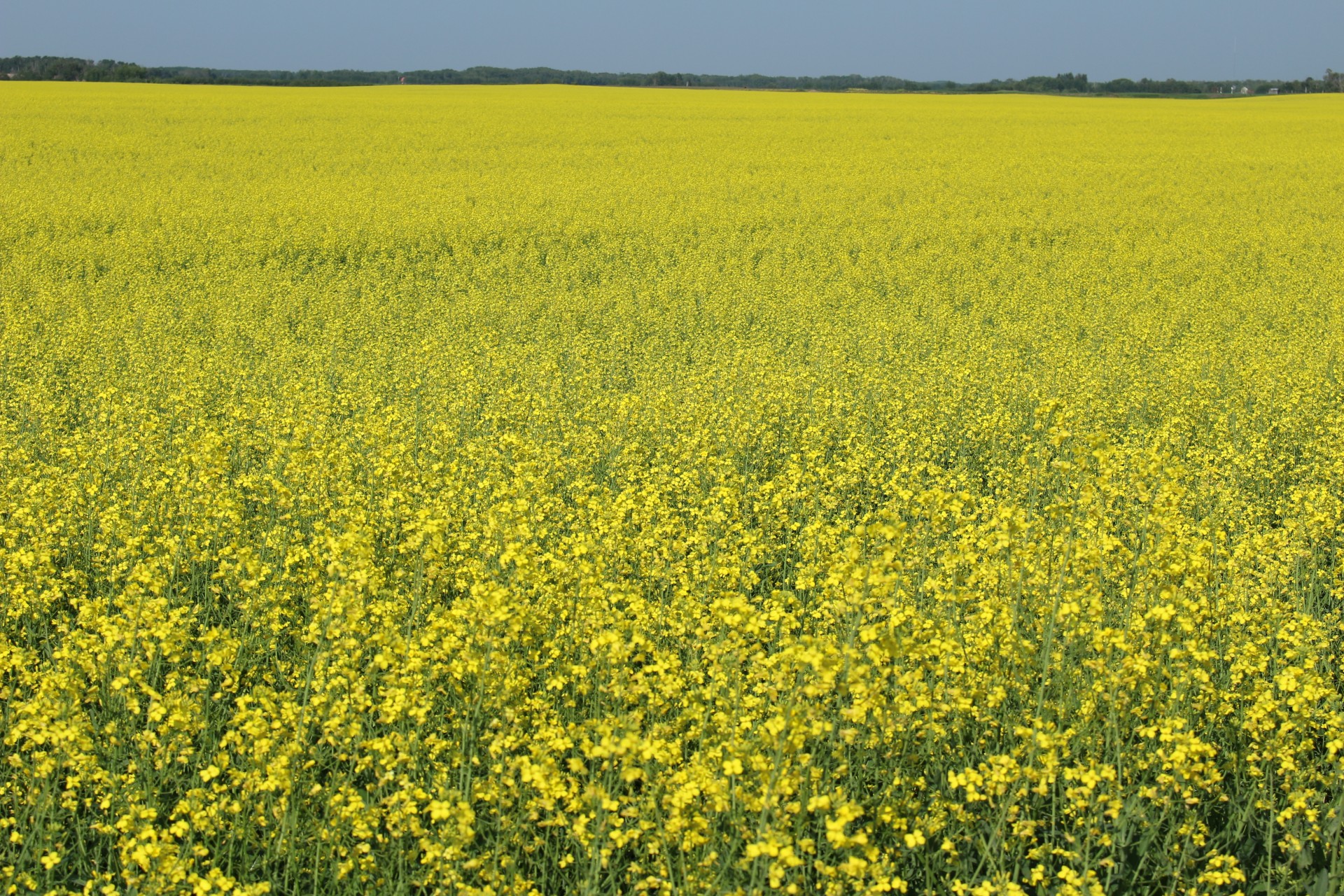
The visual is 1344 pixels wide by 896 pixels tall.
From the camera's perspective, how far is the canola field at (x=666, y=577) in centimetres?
314

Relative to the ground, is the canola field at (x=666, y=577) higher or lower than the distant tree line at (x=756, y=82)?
lower

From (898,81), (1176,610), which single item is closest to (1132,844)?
(1176,610)

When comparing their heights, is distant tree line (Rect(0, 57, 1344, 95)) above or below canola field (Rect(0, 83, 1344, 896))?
above

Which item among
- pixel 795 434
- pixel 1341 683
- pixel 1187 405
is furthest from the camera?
pixel 1187 405

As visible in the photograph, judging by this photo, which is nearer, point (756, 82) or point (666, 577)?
point (666, 577)

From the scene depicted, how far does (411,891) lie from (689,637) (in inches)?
62.3

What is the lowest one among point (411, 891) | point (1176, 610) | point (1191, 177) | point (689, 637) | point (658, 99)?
point (411, 891)

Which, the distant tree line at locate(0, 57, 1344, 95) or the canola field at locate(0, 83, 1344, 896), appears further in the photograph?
the distant tree line at locate(0, 57, 1344, 95)

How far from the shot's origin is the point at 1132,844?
337 centimetres

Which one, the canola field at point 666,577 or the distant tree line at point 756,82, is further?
the distant tree line at point 756,82

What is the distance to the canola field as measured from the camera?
10.3ft

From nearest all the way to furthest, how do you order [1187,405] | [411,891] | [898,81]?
[411,891] → [1187,405] → [898,81]

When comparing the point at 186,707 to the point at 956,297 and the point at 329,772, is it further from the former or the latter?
the point at 956,297

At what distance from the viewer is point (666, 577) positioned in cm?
454
